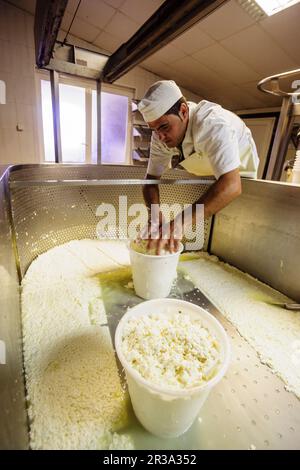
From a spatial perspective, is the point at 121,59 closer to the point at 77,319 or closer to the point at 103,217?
the point at 103,217

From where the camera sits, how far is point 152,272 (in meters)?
1.13

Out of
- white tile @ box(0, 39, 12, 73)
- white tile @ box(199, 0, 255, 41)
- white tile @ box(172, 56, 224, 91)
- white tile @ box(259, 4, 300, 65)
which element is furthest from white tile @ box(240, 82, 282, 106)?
white tile @ box(0, 39, 12, 73)

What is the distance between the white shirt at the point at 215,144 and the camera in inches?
42.6

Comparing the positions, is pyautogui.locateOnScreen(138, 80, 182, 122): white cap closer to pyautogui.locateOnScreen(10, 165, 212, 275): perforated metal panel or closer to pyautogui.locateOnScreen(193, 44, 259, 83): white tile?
pyautogui.locateOnScreen(10, 165, 212, 275): perforated metal panel

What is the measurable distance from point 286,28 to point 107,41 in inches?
117

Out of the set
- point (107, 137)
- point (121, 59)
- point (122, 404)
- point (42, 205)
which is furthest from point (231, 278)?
point (107, 137)

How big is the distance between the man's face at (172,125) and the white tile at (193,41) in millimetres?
3034

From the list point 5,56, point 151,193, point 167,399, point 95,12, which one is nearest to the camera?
point 167,399

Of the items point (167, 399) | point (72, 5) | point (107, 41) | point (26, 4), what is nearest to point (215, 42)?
point (107, 41)

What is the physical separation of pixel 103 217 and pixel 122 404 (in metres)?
1.35

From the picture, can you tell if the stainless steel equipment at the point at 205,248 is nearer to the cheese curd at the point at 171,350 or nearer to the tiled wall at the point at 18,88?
the cheese curd at the point at 171,350

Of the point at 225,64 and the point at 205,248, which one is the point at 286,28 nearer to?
the point at 225,64

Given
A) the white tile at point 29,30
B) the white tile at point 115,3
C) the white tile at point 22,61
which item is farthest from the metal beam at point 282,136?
the white tile at point 29,30

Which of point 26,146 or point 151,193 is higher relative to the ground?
A: point 26,146
